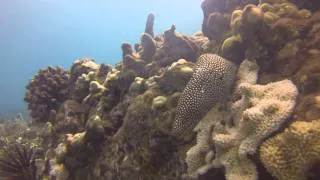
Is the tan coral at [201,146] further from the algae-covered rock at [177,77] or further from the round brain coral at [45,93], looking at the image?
the round brain coral at [45,93]

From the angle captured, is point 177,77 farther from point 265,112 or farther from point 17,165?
point 17,165

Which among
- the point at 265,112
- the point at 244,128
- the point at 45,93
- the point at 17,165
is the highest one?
the point at 45,93

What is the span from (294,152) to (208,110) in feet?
4.43

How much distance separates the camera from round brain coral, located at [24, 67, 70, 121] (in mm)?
8078

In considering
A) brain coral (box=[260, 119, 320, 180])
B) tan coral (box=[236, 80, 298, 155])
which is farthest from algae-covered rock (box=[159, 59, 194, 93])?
brain coral (box=[260, 119, 320, 180])

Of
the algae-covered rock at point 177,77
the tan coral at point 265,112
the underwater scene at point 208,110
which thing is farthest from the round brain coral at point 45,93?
the tan coral at point 265,112

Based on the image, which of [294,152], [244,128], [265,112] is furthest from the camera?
[244,128]

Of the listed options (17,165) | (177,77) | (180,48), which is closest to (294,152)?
(177,77)

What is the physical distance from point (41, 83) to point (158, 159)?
4.67 m

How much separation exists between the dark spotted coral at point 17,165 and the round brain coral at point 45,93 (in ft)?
4.46

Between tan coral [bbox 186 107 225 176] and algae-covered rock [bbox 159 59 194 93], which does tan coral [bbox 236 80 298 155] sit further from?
algae-covered rock [bbox 159 59 194 93]

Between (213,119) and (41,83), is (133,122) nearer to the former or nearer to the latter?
(213,119)

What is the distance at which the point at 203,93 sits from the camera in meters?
4.20

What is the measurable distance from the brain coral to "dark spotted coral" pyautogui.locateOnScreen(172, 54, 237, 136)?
1.13 meters
